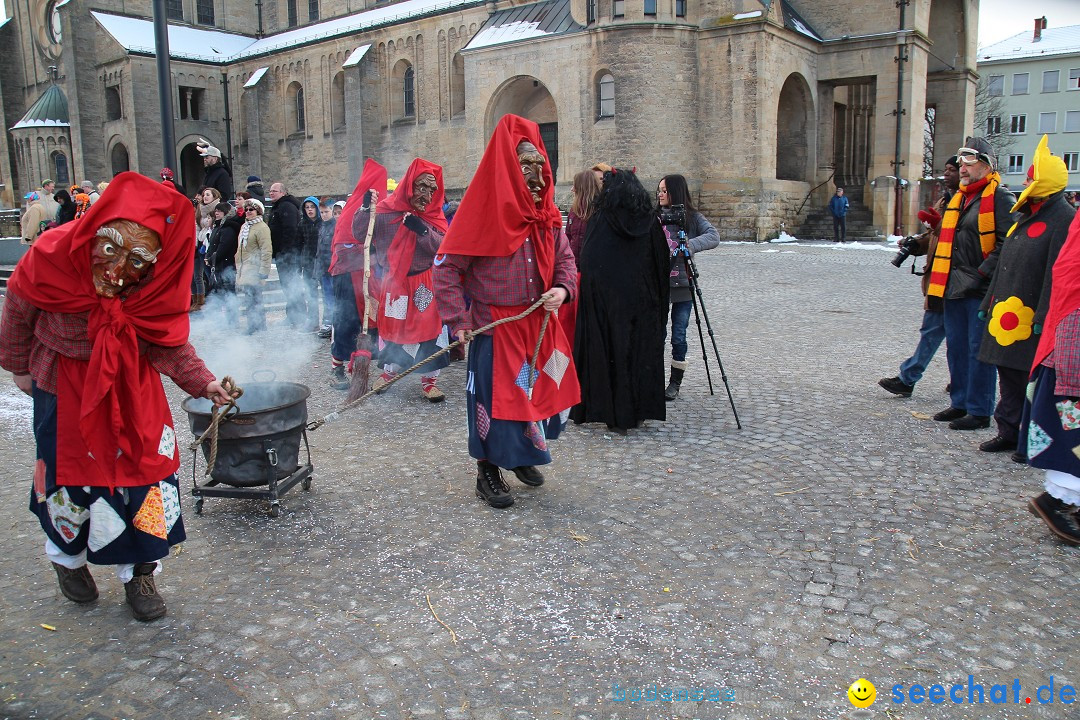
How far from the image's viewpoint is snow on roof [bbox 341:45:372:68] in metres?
37.3

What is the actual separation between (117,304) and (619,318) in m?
3.66

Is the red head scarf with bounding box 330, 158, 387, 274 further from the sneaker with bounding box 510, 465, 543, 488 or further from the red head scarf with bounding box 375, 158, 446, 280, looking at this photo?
the sneaker with bounding box 510, 465, 543, 488

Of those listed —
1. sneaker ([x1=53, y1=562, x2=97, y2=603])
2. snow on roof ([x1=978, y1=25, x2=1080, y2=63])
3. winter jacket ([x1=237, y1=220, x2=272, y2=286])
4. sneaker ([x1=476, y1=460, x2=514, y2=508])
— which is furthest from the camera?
snow on roof ([x1=978, y1=25, x2=1080, y2=63])

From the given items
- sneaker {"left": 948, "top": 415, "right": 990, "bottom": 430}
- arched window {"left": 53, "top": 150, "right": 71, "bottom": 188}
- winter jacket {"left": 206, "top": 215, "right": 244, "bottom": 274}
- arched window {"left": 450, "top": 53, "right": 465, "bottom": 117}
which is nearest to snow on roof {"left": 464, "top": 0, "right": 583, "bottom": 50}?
arched window {"left": 450, "top": 53, "right": 465, "bottom": 117}

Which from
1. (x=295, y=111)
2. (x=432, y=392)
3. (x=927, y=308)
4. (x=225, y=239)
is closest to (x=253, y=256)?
(x=225, y=239)

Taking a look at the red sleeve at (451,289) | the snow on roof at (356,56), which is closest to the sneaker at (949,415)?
the red sleeve at (451,289)

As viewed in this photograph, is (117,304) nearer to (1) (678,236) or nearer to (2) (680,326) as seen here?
(1) (678,236)

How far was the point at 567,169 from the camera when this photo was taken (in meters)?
28.3

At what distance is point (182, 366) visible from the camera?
11.2 ft

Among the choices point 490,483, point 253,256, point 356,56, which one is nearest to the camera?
point 490,483

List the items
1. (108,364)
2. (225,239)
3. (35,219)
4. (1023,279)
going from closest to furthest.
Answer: (108,364), (1023,279), (225,239), (35,219)

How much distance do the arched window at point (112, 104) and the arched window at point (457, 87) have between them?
19597 mm

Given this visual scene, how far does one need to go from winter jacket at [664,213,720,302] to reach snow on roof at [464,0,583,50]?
2328 cm

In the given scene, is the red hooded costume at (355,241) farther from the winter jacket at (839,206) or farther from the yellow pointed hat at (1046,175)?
the winter jacket at (839,206)
